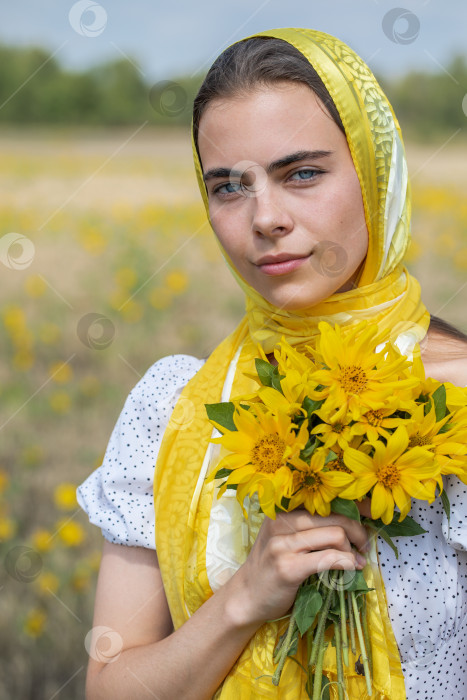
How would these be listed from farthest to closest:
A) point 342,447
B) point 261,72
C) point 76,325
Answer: point 76,325
point 261,72
point 342,447

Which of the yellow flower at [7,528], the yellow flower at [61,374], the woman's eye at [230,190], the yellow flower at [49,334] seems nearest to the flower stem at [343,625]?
the woman's eye at [230,190]

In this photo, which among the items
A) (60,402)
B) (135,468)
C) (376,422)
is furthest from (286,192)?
(60,402)

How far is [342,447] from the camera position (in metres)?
1.16

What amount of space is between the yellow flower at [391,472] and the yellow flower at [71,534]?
2.13 meters

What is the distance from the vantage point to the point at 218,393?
1.59m

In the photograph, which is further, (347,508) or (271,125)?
(271,125)

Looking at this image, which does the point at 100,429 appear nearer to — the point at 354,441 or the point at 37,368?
the point at 37,368

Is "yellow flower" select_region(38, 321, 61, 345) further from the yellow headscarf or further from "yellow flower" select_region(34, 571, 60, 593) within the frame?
the yellow headscarf

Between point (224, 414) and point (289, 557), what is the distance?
0.25 meters

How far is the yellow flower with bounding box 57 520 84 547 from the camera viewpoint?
3.08m

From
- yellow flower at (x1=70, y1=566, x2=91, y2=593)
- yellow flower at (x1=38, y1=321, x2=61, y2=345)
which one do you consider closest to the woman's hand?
yellow flower at (x1=70, y1=566, x2=91, y2=593)

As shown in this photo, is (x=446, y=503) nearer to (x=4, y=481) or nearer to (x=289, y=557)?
(x=289, y=557)

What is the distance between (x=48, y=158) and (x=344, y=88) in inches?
578

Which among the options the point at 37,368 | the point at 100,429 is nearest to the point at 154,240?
the point at 37,368
